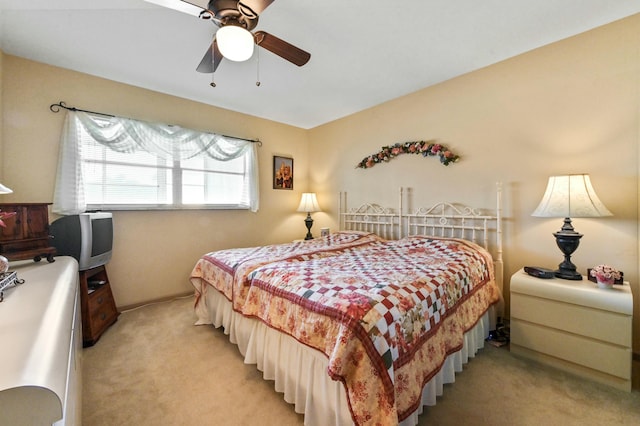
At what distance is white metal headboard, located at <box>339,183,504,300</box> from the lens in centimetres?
261

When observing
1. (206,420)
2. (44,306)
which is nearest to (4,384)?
(44,306)

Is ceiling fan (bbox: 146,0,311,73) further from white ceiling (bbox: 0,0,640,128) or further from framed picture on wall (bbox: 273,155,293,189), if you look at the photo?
framed picture on wall (bbox: 273,155,293,189)

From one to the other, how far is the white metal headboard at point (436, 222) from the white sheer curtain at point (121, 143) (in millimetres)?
2075

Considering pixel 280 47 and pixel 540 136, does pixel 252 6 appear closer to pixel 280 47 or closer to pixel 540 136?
pixel 280 47

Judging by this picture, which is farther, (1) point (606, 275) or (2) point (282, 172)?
(2) point (282, 172)

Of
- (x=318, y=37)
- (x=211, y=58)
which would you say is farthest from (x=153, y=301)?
(x=318, y=37)

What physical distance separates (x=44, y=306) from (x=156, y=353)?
64.7 inches

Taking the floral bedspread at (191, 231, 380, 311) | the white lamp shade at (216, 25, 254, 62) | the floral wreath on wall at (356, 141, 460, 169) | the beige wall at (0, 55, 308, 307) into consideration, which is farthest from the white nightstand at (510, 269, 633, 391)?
the beige wall at (0, 55, 308, 307)

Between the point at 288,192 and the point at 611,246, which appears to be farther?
the point at 288,192

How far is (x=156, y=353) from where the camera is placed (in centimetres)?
215

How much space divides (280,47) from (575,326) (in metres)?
2.88

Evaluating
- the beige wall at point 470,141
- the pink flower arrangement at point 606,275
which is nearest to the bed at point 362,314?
the beige wall at point 470,141

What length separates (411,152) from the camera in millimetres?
3266

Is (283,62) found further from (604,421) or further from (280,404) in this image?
(604,421)
